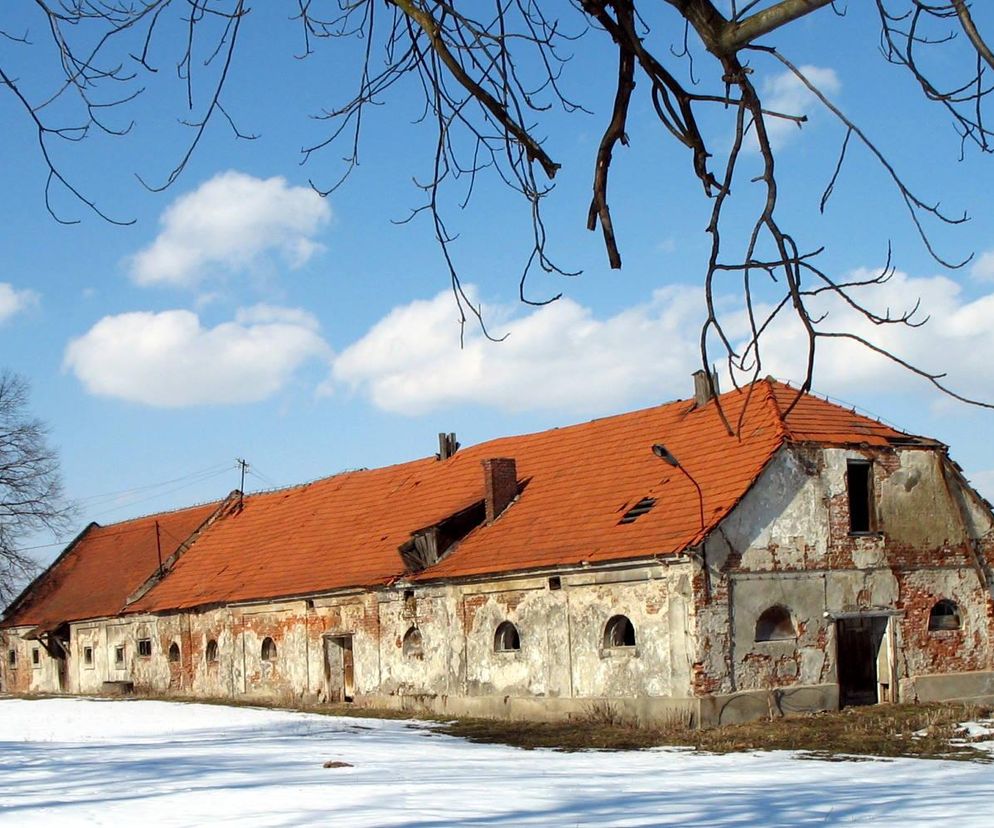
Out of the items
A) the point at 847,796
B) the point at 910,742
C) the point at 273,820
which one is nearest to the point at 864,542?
the point at 910,742

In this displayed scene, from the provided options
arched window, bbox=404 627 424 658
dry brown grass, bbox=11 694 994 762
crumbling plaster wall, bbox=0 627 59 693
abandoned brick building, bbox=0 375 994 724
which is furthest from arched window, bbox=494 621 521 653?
crumbling plaster wall, bbox=0 627 59 693

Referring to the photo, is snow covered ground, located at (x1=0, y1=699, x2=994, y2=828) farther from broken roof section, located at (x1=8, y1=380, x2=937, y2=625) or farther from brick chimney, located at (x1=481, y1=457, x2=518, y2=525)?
brick chimney, located at (x1=481, y1=457, x2=518, y2=525)

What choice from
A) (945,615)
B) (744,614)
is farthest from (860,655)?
(744,614)

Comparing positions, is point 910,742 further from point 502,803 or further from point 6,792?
point 6,792

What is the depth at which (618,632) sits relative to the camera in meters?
21.9

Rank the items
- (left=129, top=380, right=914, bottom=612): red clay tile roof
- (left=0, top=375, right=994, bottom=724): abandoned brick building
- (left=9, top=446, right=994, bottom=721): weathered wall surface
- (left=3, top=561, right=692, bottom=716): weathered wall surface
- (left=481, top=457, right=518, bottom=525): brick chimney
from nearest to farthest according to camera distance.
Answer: (left=9, top=446, right=994, bottom=721): weathered wall surface
(left=0, top=375, right=994, bottom=724): abandoned brick building
(left=3, top=561, right=692, bottom=716): weathered wall surface
(left=129, top=380, right=914, bottom=612): red clay tile roof
(left=481, top=457, right=518, bottom=525): brick chimney

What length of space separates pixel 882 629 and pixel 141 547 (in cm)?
2486

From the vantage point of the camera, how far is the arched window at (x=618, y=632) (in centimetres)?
2180

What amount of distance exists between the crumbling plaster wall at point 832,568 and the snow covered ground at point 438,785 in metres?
4.31

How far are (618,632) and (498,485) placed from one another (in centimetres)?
611

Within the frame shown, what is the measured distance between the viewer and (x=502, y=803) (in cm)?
1045

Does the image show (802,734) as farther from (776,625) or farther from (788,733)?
(776,625)

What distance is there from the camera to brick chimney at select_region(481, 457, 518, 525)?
27016mm

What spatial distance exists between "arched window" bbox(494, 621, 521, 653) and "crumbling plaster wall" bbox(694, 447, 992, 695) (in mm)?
4597
